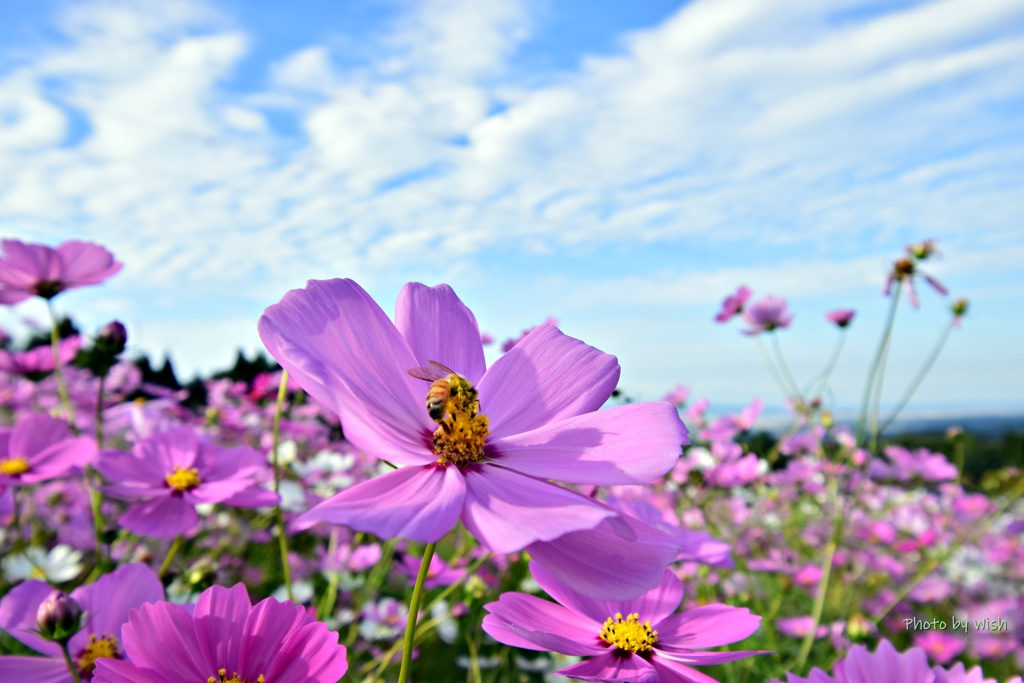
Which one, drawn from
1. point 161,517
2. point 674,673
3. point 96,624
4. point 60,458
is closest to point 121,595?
point 96,624

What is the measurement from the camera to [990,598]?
2812mm

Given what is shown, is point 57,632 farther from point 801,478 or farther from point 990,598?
point 990,598

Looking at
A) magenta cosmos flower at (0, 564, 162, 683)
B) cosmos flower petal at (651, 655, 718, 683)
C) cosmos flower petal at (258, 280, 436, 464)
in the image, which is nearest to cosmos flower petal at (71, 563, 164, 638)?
magenta cosmos flower at (0, 564, 162, 683)

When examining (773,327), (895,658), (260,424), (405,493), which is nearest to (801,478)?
(773,327)

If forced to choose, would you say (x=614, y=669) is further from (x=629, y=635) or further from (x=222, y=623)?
(x=222, y=623)

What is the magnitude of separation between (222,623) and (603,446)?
0.25 meters

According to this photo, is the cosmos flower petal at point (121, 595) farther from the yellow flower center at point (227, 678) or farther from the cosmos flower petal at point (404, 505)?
the cosmos flower petal at point (404, 505)

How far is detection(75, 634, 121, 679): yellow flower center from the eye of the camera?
59 centimetres

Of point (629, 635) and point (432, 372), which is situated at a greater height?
point (432, 372)

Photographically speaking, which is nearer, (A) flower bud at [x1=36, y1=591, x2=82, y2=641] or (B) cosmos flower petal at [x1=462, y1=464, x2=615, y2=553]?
(B) cosmos flower petal at [x1=462, y1=464, x2=615, y2=553]

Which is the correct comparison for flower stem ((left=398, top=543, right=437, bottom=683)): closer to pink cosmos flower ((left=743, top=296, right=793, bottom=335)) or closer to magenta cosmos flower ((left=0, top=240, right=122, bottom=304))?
magenta cosmos flower ((left=0, top=240, right=122, bottom=304))

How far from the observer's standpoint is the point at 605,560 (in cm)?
39

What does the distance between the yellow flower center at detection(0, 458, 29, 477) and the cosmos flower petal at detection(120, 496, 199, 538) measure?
143 mm

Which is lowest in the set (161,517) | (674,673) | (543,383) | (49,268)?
(674,673)
